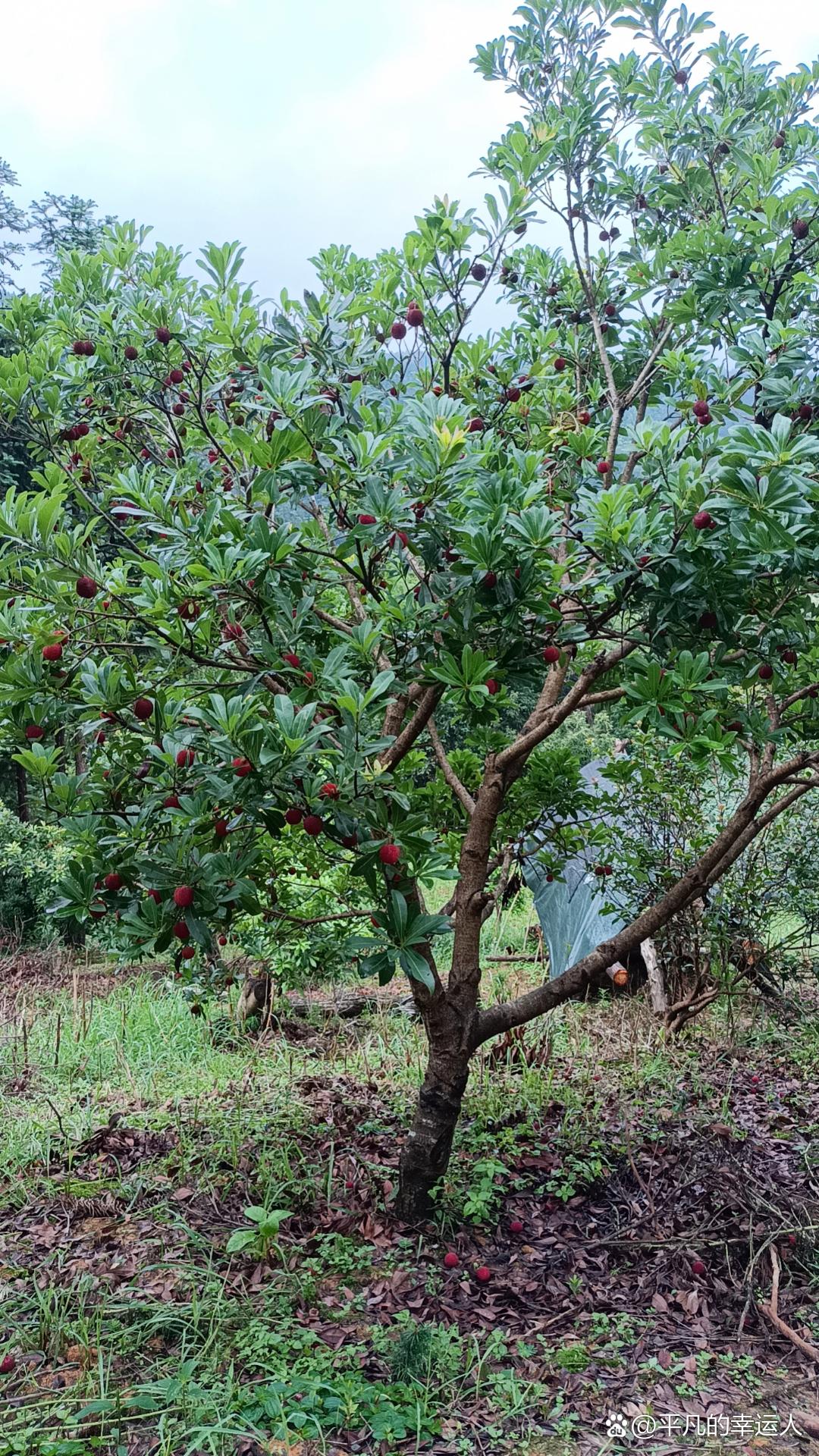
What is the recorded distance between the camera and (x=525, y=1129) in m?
3.54

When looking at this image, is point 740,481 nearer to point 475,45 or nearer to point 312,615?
point 312,615

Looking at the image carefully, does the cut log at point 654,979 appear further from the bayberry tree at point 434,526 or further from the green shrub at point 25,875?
the green shrub at point 25,875

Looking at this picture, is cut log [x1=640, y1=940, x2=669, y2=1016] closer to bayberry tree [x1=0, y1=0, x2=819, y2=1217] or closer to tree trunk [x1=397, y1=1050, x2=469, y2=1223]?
bayberry tree [x1=0, y1=0, x2=819, y2=1217]

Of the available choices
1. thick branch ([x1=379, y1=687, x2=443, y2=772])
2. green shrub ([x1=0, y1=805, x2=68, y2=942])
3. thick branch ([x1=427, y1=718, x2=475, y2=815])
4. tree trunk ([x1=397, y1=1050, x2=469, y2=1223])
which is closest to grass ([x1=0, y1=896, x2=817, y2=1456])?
tree trunk ([x1=397, y1=1050, x2=469, y2=1223])

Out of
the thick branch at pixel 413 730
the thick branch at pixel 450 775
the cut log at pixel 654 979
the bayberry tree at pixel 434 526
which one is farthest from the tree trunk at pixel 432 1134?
the cut log at pixel 654 979

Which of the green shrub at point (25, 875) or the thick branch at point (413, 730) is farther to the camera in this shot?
the green shrub at point (25, 875)

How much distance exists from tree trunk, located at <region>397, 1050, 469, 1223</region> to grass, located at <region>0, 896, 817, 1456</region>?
87mm

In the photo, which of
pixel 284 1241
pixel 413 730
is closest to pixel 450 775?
pixel 413 730

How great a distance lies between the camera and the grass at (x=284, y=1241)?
2.12 m

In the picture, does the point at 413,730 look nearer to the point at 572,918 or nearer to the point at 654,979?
the point at 654,979

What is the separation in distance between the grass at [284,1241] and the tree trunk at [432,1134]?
9 centimetres

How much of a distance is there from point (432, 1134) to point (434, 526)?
1949 mm

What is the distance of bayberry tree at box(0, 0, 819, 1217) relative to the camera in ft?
6.70

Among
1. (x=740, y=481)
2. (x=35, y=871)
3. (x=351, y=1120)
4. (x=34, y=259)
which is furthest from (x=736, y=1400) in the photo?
Result: (x=34, y=259)
